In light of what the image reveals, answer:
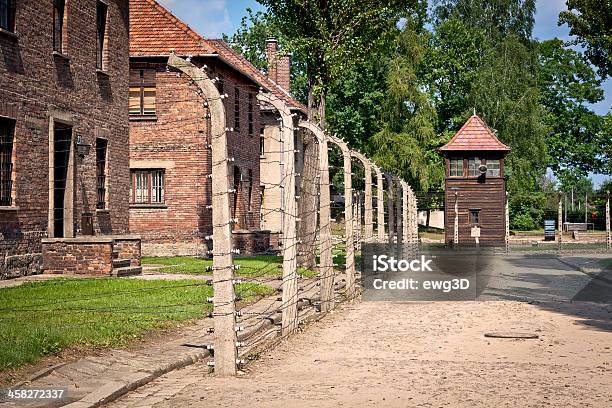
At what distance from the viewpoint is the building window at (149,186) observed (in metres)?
34.8

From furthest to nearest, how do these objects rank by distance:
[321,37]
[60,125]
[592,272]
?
[592,272]
[321,37]
[60,125]

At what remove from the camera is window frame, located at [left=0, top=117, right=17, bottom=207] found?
64.4 ft

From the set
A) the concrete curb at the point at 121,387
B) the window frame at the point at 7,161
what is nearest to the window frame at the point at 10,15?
the window frame at the point at 7,161

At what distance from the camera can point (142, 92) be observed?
112ft

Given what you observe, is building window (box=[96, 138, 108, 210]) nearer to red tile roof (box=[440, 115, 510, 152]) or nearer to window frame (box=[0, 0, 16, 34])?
window frame (box=[0, 0, 16, 34])

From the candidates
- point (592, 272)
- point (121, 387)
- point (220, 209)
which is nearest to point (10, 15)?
point (220, 209)

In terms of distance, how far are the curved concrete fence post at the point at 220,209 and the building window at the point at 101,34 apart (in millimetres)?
14934

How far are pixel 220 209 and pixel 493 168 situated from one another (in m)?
49.6

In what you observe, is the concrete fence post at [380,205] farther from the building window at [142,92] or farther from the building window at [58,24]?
the building window at [142,92]

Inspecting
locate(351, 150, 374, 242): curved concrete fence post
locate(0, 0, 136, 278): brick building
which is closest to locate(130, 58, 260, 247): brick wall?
locate(0, 0, 136, 278): brick building

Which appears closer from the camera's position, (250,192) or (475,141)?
(250,192)

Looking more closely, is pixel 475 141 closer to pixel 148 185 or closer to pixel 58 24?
pixel 148 185

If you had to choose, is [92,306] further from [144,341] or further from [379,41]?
[379,41]

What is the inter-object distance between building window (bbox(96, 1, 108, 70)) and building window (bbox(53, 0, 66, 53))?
7.42ft
